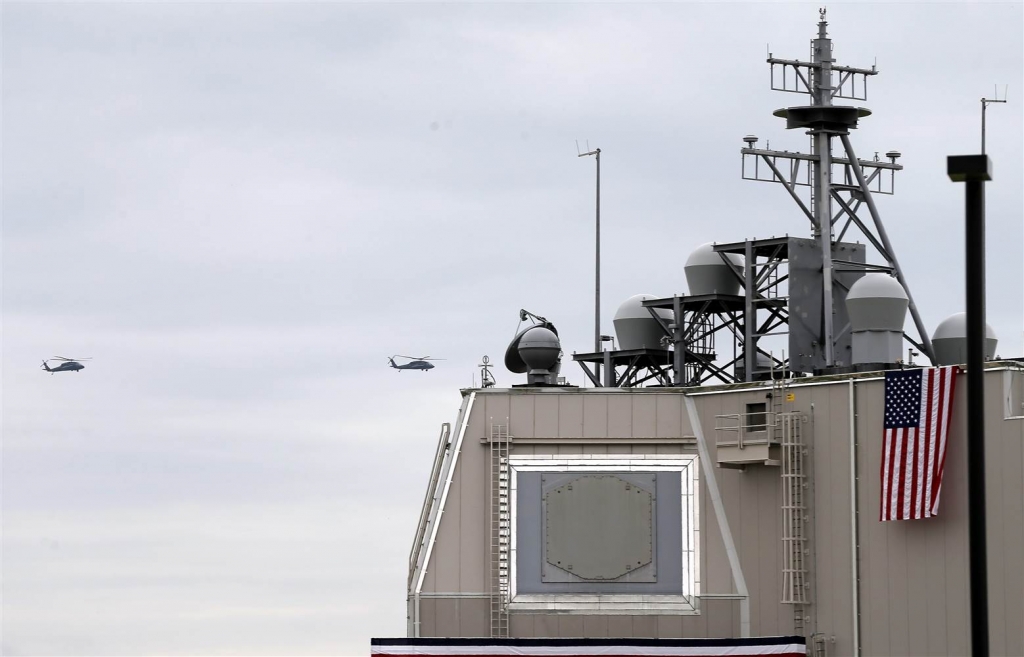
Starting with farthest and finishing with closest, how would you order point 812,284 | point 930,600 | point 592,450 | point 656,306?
point 656,306 → point 812,284 → point 592,450 → point 930,600

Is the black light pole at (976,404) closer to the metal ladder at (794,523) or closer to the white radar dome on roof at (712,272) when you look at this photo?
the metal ladder at (794,523)

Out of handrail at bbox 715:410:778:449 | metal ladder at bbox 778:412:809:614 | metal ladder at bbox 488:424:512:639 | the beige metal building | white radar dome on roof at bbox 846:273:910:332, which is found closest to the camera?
the beige metal building

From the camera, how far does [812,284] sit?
42.1 m

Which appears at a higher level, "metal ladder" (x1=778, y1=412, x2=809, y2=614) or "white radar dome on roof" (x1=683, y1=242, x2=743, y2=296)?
"white radar dome on roof" (x1=683, y1=242, x2=743, y2=296)

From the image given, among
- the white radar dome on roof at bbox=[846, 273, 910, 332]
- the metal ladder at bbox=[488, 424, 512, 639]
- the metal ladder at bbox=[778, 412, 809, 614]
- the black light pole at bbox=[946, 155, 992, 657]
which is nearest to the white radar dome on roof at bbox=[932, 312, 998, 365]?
the white radar dome on roof at bbox=[846, 273, 910, 332]

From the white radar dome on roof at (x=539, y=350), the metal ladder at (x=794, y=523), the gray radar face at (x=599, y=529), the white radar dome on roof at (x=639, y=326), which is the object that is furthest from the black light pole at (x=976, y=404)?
the white radar dome on roof at (x=639, y=326)

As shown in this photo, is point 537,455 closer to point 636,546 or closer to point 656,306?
point 636,546

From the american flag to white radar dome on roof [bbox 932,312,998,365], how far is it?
27.6 ft

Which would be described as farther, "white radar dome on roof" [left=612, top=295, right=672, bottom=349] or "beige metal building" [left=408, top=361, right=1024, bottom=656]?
"white radar dome on roof" [left=612, top=295, right=672, bottom=349]

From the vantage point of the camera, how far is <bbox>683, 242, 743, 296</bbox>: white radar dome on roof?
43938 millimetres

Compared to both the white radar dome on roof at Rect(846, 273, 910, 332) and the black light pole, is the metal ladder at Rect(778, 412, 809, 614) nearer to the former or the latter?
the white radar dome on roof at Rect(846, 273, 910, 332)

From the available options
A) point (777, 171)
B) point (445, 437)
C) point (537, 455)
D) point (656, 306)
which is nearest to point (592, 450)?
point (537, 455)

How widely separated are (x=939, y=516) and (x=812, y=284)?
9.50 m

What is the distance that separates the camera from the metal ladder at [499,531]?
1503 inches
